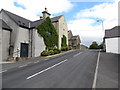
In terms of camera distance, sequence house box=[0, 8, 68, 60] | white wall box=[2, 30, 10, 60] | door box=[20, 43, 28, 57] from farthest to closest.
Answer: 1. door box=[20, 43, 28, 57]
2. house box=[0, 8, 68, 60]
3. white wall box=[2, 30, 10, 60]

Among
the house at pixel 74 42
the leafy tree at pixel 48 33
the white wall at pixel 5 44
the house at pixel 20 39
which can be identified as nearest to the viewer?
the white wall at pixel 5 44

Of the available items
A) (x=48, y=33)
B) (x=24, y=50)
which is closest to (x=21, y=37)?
(x=24, y=50)

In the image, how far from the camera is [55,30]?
27281mm

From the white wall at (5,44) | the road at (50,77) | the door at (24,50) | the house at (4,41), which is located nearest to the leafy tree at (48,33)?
the door at (24,50)

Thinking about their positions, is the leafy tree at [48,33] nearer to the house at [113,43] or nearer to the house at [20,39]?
the house at [20,39]

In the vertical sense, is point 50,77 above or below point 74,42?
below

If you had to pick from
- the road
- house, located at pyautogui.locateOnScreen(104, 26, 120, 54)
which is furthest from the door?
house, located at pyautogui.locateOnScreen(104, 26, 120, 54)

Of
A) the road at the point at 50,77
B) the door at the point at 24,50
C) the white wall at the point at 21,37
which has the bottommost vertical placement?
the road at the point at 50,77

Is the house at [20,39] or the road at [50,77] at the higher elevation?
the house at [20,39]

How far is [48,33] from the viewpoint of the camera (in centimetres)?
2484

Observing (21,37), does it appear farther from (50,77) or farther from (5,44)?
(50,77)

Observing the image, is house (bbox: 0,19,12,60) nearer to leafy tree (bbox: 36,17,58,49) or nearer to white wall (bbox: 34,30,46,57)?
white wall (bbox: 34,30,46,57)

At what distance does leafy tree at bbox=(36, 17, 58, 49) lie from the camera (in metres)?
23.2

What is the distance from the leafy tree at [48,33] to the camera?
23.2 metres
